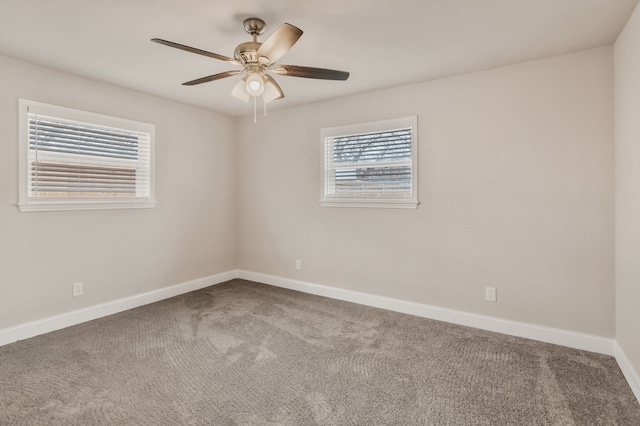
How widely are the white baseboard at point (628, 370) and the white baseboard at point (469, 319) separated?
12 centimetres

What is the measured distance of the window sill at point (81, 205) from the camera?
2.86 meters

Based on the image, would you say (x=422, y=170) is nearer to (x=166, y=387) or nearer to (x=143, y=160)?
(x=166, y=387)

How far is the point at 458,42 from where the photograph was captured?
97.0 inches

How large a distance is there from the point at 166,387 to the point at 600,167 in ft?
11.6

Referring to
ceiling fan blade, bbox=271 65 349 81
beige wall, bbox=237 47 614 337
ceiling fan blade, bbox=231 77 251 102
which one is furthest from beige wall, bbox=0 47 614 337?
ceiling fan blade, bbox=231 77 251 102

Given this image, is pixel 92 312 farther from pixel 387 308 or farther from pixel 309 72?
pixel 309 72

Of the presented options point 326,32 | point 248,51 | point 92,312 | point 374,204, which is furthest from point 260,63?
point 92,312

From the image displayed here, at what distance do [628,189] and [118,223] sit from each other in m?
4.46

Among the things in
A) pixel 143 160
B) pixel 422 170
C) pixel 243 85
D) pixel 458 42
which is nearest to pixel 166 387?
pixel 243 85

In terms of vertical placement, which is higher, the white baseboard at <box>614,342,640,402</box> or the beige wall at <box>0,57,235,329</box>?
the beige wall at <box>0,57,235,329</box>

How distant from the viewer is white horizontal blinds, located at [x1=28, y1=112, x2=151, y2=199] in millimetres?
2922

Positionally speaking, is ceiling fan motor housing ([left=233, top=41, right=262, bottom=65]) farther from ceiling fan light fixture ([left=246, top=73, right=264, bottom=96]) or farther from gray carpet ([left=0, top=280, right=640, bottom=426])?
gray carpet ([left=0, top=280, right=640, bottom=426])

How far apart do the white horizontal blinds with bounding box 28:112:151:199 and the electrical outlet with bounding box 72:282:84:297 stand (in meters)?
0.87

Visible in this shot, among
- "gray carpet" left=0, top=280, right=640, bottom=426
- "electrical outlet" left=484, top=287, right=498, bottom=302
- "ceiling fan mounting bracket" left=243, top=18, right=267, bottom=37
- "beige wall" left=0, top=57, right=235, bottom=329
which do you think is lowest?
"gray carpet" left=0, top=280, right=640, bottom=426
